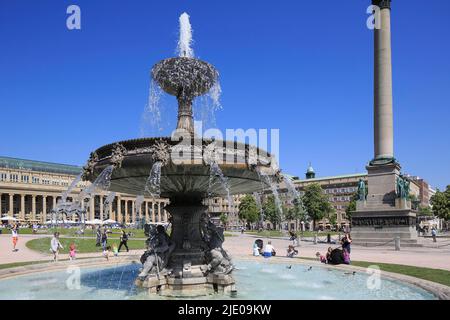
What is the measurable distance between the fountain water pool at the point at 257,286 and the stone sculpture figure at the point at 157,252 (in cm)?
68

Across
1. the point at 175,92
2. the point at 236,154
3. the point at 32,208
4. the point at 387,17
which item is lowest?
the point at 32,208

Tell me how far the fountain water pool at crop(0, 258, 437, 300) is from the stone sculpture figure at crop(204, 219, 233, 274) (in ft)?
2.64

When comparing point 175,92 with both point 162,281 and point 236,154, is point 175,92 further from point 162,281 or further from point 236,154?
point 162,281

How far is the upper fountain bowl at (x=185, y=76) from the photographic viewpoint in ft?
43.2

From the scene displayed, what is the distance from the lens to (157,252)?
1232 cm

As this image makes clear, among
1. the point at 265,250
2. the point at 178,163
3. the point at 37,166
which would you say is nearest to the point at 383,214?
the point at 265,250

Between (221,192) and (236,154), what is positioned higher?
(236,154)

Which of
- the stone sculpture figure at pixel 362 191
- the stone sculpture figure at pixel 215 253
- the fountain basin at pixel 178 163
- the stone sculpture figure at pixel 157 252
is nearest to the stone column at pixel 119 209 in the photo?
the stone sculpture figure at pixel 362 191

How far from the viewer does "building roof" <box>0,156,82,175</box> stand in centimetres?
13800

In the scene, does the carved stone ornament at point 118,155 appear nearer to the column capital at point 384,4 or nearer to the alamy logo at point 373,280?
the alamy logo at point 373,280

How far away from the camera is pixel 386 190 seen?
1407 inches

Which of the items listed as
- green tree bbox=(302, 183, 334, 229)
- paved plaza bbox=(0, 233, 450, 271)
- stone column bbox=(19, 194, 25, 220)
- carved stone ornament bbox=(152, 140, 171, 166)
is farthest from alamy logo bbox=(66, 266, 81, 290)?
stone column bbox=(19, 194, 25, 220)
